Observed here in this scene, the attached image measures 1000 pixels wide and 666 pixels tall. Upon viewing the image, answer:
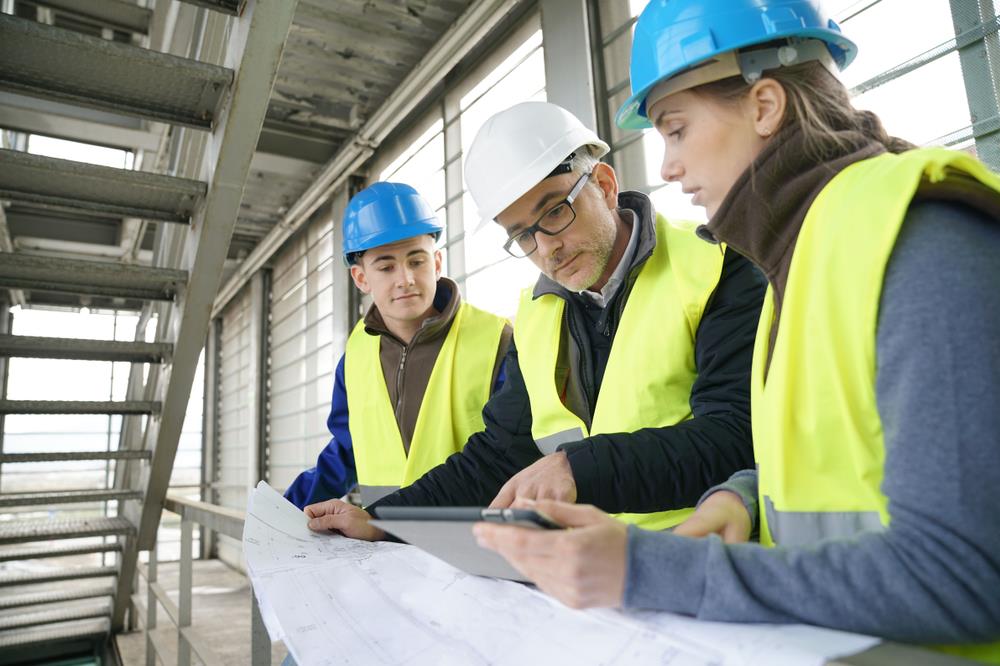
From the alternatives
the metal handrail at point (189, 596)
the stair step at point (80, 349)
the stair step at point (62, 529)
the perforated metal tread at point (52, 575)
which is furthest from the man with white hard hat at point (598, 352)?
the perforated metal tread at point (52, 575)

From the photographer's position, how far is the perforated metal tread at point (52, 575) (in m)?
4.98

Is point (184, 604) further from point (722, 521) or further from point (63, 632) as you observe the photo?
point (63, 632)

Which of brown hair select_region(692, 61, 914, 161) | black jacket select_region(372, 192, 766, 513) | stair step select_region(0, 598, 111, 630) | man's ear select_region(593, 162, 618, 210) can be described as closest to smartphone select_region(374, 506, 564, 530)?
black jacket select_region(372, 192, 766, 513)

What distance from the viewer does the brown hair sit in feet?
3.37

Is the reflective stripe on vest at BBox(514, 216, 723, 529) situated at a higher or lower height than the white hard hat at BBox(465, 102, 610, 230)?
lower

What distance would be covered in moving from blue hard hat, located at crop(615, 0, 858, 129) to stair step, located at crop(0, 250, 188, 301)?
2697mm

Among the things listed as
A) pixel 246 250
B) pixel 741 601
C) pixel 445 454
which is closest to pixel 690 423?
pixel 741 601

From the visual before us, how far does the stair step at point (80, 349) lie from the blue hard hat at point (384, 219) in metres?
1.37

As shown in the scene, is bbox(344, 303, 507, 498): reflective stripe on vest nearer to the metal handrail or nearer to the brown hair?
the metal handrail

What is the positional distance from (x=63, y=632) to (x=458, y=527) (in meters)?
6.97

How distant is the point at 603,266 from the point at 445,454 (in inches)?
42.2

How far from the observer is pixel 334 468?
9.45ft

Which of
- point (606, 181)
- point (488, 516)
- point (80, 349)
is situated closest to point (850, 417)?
point (488, 516)

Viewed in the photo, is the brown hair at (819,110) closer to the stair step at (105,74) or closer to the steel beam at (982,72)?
the steel beam at (982,72)
